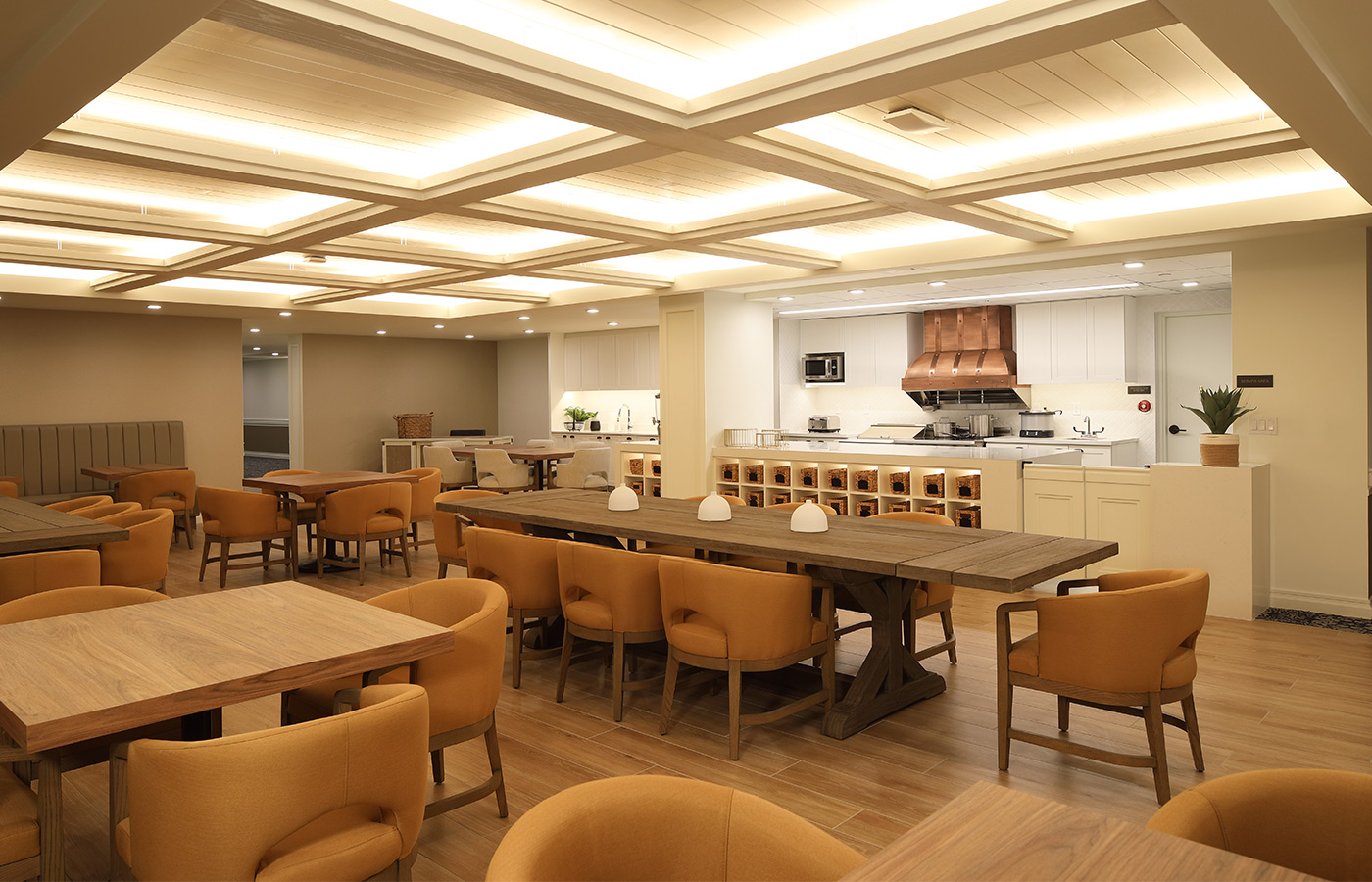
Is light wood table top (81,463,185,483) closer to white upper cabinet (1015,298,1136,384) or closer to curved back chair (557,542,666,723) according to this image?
curved back chair (557,542,666,723)

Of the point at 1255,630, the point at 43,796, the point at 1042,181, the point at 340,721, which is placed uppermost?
the point at 1042,181

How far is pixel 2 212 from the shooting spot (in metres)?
5.17

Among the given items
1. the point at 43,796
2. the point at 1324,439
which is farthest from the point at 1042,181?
the point at 43,796

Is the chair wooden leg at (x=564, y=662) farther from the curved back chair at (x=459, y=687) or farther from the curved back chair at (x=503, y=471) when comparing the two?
the curved back chair at (x=503, y=471)

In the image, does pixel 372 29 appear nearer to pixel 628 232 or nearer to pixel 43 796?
pixel 43 796

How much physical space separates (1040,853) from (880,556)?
7.87ft

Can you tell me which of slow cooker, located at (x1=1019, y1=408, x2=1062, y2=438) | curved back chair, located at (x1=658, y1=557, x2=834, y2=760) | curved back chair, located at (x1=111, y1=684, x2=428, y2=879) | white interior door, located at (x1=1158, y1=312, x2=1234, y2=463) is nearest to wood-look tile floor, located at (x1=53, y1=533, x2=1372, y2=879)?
curved back chair, located at (x1=658, y1=557, x2=834, y2=760)

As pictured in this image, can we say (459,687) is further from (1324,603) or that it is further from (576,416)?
(576,416)

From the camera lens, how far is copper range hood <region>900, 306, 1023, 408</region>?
1021 cm

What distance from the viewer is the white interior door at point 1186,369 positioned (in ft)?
30.5

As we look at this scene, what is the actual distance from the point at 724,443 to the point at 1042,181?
5119mm

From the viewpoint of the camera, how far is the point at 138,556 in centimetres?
510

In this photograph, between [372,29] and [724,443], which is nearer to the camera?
[372,29]

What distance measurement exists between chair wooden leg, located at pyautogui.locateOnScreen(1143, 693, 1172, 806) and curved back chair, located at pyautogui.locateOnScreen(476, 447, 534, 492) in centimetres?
781
